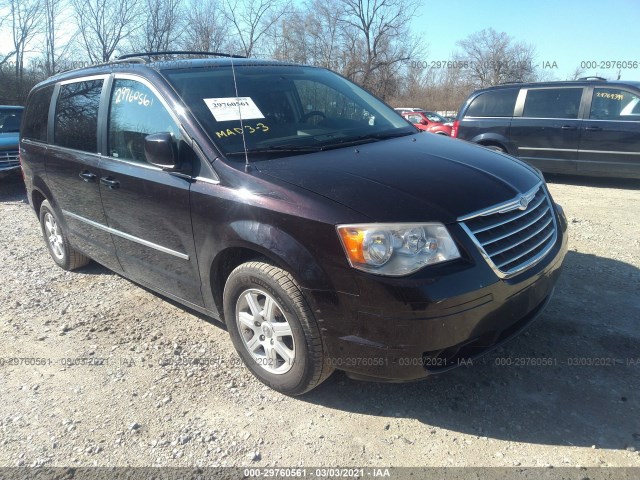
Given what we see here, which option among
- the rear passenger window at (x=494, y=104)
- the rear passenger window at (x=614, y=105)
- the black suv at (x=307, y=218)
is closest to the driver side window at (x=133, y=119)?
the black suv at (x=307, y=218)

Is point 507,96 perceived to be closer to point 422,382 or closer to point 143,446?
point 422,382

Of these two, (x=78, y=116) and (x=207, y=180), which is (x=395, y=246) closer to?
(x=207, y=180)

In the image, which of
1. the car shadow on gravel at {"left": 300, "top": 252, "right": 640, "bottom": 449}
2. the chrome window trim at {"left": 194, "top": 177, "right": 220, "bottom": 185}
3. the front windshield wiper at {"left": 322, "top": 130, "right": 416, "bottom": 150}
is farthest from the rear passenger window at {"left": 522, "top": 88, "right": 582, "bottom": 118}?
the chrome window trim at {"left": 194, "top": 177, "right": 220, "bottom": 185}

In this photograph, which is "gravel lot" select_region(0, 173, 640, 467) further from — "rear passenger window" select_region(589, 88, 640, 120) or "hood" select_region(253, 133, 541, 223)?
"rear passenger window" select_region(589, 88, 640, 120)

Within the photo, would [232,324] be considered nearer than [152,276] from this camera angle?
Yes

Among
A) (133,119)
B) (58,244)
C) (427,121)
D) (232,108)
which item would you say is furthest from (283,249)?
(427,121)

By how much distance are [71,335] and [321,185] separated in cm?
245

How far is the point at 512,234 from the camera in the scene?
247 cm

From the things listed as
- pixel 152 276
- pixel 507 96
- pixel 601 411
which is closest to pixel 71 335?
pixel 152 276

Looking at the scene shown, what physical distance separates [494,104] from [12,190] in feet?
32.0

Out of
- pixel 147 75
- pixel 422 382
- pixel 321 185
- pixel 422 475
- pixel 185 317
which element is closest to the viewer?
pixel 422 475

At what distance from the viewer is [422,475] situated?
7.18ft

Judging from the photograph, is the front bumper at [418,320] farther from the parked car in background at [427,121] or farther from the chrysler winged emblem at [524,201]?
the parked car in background at [427,121]

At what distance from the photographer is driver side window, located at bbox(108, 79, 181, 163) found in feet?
10.0
